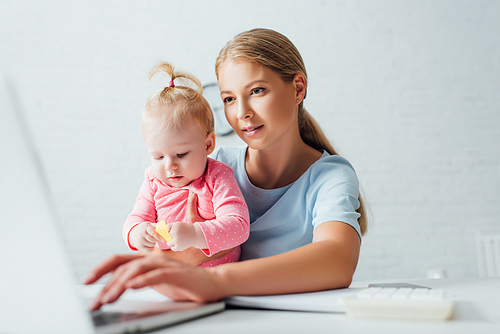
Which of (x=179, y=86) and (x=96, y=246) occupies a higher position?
(x=179, y=86)

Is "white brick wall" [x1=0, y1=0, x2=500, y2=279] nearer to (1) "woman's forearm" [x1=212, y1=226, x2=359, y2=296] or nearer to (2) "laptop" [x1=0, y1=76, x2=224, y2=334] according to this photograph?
(1) "woman's forearm" [x1=212, y1=226, x2=359, y2=296]

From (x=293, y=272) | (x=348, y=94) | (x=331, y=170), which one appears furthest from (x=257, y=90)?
(x=348, y=94)

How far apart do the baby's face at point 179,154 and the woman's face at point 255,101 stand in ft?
0.42

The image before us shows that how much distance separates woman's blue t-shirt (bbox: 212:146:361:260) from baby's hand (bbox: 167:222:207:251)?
0.32 m

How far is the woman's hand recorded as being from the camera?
0.47m

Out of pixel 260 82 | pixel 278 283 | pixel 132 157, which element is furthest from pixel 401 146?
pixel 278 283

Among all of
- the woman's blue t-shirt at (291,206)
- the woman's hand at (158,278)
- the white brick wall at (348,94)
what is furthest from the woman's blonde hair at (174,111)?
the white brick wall at (348,94)

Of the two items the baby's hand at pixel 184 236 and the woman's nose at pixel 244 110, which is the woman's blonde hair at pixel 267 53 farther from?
the baby's hand at pixel 184 236

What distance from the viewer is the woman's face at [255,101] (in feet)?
3.34

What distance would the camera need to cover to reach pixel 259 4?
3.25 metres

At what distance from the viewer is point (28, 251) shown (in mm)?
293

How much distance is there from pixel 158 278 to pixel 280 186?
714 mm

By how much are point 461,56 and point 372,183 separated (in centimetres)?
133

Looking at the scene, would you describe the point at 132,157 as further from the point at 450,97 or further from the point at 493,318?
the point at 493,318
